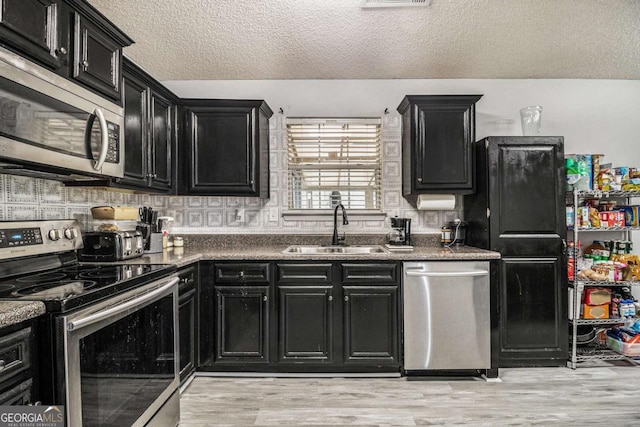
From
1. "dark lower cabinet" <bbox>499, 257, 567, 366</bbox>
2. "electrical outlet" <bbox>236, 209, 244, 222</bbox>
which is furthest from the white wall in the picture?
"dark lower cabinet" <bbox>499, 257, 567, 366</bbox>

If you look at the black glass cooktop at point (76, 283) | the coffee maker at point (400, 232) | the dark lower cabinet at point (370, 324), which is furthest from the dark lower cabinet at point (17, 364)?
the coffee maker at point (400, 232)

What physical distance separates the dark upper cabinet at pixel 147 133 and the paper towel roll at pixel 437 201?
211cm

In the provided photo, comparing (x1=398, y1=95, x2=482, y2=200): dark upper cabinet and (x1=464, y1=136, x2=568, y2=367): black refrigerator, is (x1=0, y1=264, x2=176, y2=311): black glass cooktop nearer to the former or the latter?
(x1=398, y1=95, x2=482, y2=200): dark upper cabinet

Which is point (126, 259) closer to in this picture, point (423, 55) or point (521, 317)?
point (423, 55)

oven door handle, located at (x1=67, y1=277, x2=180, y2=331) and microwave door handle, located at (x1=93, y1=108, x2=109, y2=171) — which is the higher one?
microwave door handle, located at (x1=93, y1=108, x2=109, y2=171)

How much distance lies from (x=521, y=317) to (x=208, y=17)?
3176mm

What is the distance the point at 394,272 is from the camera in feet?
9.11

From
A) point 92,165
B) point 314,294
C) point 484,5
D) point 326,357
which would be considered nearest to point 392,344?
point 326,357

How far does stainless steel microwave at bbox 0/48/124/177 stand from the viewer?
1.35 metres

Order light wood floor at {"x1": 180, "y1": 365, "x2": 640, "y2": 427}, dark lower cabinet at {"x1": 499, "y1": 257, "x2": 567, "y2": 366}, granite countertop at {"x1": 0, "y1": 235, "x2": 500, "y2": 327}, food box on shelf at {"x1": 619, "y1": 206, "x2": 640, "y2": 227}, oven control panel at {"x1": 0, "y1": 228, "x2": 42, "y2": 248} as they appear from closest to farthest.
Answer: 1. oven control panel at {"x1": 0, "y1": 228, "x2": 42, "y2": 248}
2. light wood floor at {"x1": 180, "y1": 365, "x2": 640, "y2": 427}
3. granite countertop at {"x1": 0, "y1": 235, "x2": 500, "y2": 327}
4. dark lower cabinet at {"x1": 499, "y1": 257, "x2": 567, "y2": 366}
5. food box on shelf at {"x1": 619, "y1": 206, "x2": 640, "y2": 227}

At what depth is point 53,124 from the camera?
61.2 inches

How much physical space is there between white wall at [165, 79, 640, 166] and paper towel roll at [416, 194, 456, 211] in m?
0.73

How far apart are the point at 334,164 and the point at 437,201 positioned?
98 centimetres

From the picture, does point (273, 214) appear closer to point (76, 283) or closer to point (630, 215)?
point (76, 283)
